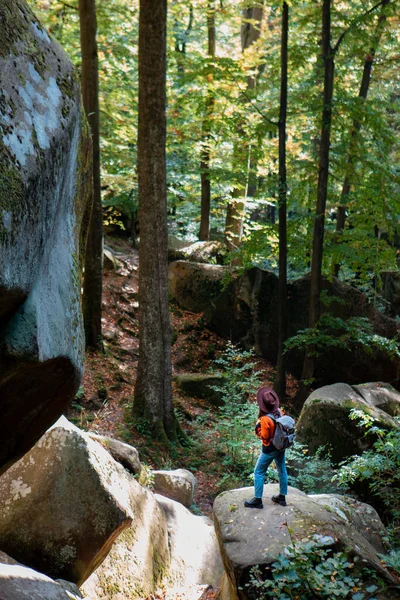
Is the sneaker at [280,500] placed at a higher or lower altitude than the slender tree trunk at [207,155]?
lower

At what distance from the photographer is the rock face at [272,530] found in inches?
194

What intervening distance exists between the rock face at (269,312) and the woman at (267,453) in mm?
9044

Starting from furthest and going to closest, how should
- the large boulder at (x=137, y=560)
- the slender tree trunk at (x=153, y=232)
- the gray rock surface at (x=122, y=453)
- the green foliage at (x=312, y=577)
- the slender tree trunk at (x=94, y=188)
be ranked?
the slender tree trunk at (x=94, y=188)
the slender tree trunk at (x=153, y=232)
the gray rock surface at (x=122, y=453)
the large boulder at (x=137, y=560)
the green foliage at (x=312, y=577)

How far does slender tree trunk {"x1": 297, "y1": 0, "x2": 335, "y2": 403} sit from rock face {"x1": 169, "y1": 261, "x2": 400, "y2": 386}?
1.84m

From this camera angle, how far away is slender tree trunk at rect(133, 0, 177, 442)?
31.2ft

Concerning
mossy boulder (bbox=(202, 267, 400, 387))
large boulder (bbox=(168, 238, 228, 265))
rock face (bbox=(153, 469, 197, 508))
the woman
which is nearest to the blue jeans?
the woman

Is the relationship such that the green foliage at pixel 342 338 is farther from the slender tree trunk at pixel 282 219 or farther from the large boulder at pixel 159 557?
the large boulder at pixel 159 557

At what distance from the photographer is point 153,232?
9.88 m

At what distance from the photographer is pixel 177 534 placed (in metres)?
6.90

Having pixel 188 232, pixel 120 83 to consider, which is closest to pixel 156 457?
pixel 120 83

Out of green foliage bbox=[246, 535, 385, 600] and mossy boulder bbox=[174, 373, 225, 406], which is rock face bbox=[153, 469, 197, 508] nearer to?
green foliage bbox=[246, 535, 385, 600]

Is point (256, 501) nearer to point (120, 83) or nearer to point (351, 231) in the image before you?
point (351, 231)

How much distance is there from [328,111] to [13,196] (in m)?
11.4

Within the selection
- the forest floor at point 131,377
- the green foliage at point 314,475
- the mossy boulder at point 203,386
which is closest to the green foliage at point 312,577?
the green foliage at point 314,475
